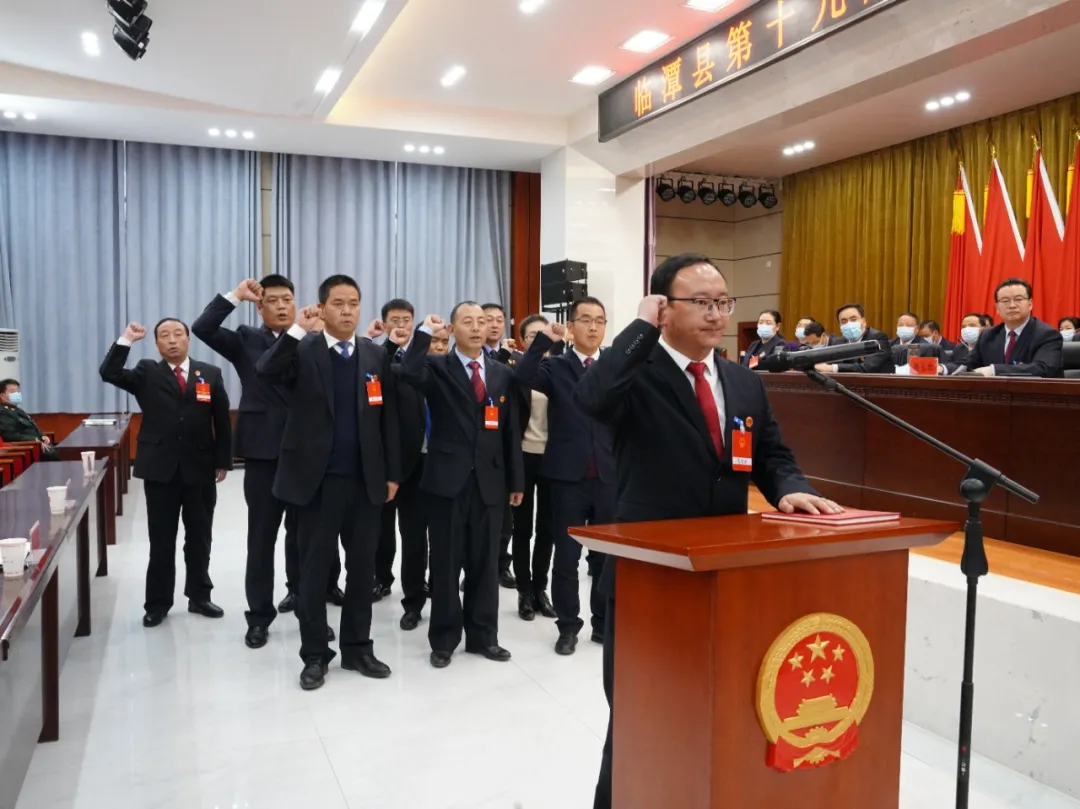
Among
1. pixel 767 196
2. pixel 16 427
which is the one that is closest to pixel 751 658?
pixel 16 427

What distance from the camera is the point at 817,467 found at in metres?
4.23

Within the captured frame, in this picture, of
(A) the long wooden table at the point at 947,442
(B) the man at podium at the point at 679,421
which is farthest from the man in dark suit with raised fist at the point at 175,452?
(A) the long wooden table at the point at 947,442

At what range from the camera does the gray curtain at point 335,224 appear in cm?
933

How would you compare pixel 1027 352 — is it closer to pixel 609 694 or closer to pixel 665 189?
pixel 609 694

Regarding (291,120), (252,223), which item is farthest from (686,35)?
(252,223)

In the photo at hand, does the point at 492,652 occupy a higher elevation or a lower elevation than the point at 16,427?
lower

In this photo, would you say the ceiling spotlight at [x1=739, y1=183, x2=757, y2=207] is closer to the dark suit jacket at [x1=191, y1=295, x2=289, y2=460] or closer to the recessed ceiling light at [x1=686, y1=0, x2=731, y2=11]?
the recessed ceiling light at [x1=686, y1=0, x2=731, y2=11]

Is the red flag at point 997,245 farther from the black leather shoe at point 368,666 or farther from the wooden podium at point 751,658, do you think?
the wooden podium at point 751,658

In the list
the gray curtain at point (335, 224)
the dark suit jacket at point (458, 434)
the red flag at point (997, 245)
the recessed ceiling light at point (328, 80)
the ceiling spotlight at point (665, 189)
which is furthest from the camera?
the ceiling spotlight at point (665, 189)

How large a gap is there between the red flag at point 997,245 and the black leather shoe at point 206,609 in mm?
7503

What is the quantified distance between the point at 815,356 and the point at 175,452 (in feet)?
9.81

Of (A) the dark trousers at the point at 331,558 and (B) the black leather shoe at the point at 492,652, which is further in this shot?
(B) the black leather shoe at the point at 492,652

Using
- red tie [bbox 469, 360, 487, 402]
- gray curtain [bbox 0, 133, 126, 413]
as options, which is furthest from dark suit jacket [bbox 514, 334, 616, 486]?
gray curtain [bbox 0, 133, 126, 413]

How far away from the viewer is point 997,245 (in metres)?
8.31
